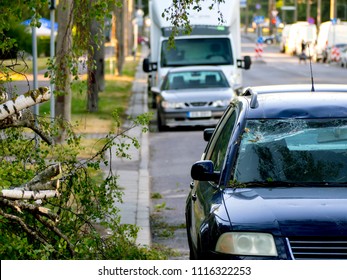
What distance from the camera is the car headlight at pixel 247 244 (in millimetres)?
6820

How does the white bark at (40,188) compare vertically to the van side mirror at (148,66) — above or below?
above

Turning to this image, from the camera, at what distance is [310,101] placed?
850cm

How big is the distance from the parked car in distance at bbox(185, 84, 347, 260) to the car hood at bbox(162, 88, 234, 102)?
17.0 m

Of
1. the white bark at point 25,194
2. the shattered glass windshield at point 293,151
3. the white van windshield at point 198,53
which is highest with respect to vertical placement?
the shattered glass windshield at point 293,151

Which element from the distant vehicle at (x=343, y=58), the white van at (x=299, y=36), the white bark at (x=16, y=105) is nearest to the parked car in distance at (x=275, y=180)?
the white bark at (x=16, y=105)

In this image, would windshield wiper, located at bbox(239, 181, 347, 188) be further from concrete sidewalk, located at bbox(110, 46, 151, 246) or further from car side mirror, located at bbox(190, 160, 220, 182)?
concrete sidewalk, located at bbox(110, 46, 151, 246)

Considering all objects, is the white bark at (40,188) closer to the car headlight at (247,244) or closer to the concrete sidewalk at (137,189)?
the car headlight at (247,244)

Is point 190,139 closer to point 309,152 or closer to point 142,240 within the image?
point 142,240

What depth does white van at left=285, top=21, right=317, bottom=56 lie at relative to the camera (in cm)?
7831

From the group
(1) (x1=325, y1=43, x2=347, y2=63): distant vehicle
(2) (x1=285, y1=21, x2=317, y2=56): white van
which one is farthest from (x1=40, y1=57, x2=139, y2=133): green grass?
(2) (x1=285, y1=21, x2=317, y2=56): white van

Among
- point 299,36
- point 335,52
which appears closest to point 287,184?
point 335,52

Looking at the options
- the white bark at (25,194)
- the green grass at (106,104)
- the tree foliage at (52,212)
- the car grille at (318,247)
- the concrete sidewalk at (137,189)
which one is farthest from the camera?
the green grass at (106,104)
